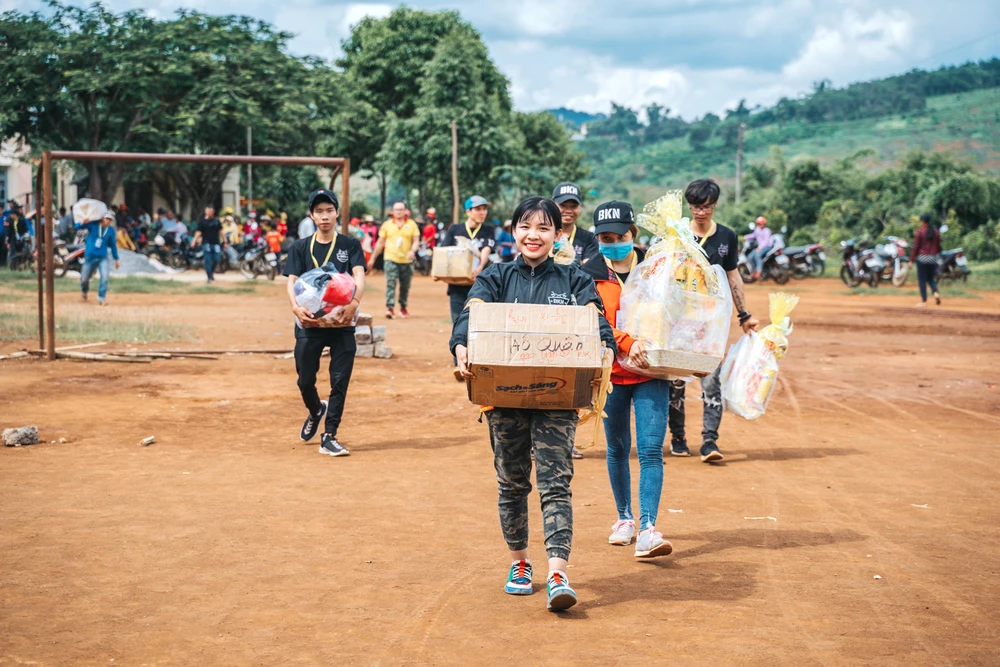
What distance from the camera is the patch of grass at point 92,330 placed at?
14719 millimetres

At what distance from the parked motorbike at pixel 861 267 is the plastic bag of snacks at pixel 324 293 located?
2342 centimetres

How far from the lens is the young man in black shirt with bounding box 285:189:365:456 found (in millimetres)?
7867

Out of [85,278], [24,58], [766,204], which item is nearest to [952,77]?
[766,204]

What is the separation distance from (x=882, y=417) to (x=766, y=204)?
36.3 meters

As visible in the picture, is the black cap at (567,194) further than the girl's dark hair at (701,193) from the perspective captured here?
No

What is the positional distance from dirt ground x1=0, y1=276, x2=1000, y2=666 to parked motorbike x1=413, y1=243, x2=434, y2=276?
22.7 metres

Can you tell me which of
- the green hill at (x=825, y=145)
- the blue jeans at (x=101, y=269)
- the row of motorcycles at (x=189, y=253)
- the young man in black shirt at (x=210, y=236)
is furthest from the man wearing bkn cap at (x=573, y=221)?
the green hill at (x=825, y=145)

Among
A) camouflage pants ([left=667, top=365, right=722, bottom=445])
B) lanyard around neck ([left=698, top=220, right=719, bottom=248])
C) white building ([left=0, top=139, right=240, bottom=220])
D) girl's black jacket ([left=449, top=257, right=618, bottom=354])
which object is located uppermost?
white building ([left=0, top=139, right=240, bottom=220])

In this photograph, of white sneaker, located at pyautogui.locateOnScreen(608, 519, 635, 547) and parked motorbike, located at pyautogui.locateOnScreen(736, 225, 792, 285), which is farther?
parked motorbike, located at pyautogui.locateOnScreen(736, 225, 792, 285)

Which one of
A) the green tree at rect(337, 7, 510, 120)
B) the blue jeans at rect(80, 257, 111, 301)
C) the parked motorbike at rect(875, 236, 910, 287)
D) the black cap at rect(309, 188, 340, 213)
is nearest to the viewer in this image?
the black cap at rect(309, 188, 340, 213)

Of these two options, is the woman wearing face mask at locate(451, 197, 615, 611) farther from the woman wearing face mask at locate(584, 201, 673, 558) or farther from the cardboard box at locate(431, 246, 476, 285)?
the cardboard box at locate(431, 246, 476, 285)

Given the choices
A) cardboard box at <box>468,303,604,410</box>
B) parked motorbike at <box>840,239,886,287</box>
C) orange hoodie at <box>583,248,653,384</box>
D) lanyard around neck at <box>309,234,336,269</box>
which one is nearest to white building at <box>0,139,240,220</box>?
parked motorbike at <box>840,239,886,287</box>

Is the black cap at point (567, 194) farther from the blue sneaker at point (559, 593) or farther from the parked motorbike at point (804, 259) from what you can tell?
the parked motorbike at point (804, 259)

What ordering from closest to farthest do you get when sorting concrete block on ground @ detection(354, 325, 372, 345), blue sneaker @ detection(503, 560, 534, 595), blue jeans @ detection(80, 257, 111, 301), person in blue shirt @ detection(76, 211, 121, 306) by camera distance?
blue sneaker @ detection(503, 560, 534, 595) < concrete block on ground @ detection(354, 325, 372, 345) < person in blue shirt @ detection(76, 211, 121, 306) < blue jeans @ detection(80, 257, 111, 301)
